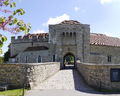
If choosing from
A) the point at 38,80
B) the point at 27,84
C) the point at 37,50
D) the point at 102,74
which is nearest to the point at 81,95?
the point at 102,74

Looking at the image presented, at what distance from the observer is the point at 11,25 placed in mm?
4246

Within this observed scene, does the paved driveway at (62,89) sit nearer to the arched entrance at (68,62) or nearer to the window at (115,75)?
the window at (115,75)

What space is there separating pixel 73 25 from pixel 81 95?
80.3 feet

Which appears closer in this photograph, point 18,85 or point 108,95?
point 108,95

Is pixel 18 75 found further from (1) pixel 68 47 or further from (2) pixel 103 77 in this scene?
(1) pixel 68 47

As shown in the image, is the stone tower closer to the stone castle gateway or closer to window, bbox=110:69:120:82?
the stone castle gateway

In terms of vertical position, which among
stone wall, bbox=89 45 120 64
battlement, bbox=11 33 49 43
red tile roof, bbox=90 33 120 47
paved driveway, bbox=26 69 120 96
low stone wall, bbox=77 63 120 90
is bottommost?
paved driveway, bbox=26 69 120 96

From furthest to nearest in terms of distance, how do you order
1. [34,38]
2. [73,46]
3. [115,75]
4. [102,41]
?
1. [34,38]
2. [102,41]
3. [73,46]
4. [115,75]

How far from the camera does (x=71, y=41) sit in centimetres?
3466

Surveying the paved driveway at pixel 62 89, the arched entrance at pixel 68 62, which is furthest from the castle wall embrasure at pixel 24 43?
the paved driveway at pixel 62 89

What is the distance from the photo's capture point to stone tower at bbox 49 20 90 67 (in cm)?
3438

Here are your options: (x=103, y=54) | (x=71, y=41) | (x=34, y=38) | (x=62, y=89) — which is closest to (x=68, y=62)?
(x=34, y=38)

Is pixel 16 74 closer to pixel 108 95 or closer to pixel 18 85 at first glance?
pixel 18 85

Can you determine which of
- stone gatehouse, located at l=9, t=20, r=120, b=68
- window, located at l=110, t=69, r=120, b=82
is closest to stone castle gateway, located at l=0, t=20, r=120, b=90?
stone gatehouse, located at l=9, t=20, r=120, b=68
